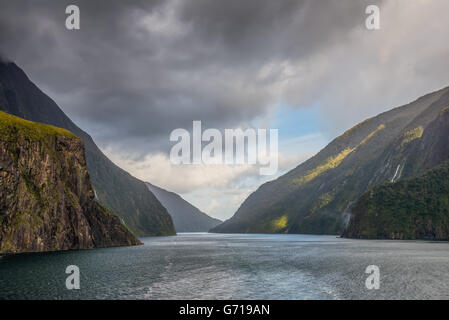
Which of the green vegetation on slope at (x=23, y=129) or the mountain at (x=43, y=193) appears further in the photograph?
the green vegetation on slope at (x=23, y=129)

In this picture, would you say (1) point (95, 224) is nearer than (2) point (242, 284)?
No

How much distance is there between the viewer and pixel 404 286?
47156mm

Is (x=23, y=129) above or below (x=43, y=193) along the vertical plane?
above

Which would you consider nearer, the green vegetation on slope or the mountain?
the mountain

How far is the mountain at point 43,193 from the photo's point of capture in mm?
106312

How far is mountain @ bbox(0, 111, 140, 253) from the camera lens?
106 m

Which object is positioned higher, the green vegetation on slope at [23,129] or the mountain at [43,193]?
the green vegetation on slope at [23,129]

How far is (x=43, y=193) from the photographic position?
119438 mm

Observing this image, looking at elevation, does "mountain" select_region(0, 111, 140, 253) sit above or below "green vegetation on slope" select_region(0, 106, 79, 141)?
below

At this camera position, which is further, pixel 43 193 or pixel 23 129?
pixel 23 129

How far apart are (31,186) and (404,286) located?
385ft
